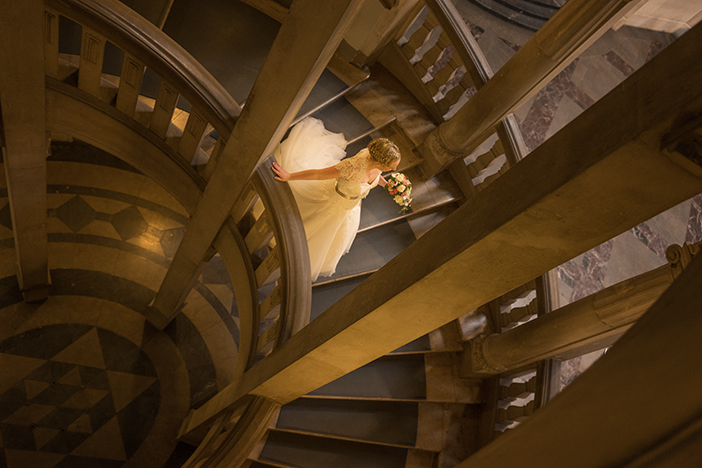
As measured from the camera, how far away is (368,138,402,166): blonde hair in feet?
13.6

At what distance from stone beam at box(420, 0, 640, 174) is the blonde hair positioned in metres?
0.94

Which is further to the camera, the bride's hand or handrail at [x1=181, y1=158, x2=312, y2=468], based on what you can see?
the bride's hand

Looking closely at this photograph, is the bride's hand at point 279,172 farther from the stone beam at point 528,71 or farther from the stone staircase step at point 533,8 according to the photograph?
the stone staircase step at point 533,8

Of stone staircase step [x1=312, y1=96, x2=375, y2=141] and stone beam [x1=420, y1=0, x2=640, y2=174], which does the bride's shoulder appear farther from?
stone beam [x1=420, y1=0, x2=640, y2=174]

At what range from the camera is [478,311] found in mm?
5312

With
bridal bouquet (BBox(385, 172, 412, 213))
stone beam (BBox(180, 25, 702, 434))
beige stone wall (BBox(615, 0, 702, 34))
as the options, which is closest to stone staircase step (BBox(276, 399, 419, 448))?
bridal bouquet (BBox(385, 172, 412, 213))

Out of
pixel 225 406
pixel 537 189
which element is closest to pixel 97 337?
pixel 225 406

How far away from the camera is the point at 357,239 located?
5.51 metres

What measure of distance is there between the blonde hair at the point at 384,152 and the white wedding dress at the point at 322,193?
1.43ft

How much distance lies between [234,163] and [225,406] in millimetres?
2634

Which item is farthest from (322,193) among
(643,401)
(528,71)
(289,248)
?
(643,401)

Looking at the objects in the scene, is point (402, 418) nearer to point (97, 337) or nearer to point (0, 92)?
point (97, 337)

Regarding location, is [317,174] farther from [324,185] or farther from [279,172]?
[279,172]

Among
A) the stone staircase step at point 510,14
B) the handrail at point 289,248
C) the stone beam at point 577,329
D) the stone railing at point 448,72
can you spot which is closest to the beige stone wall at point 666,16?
the stone staircase step at point 510,14
